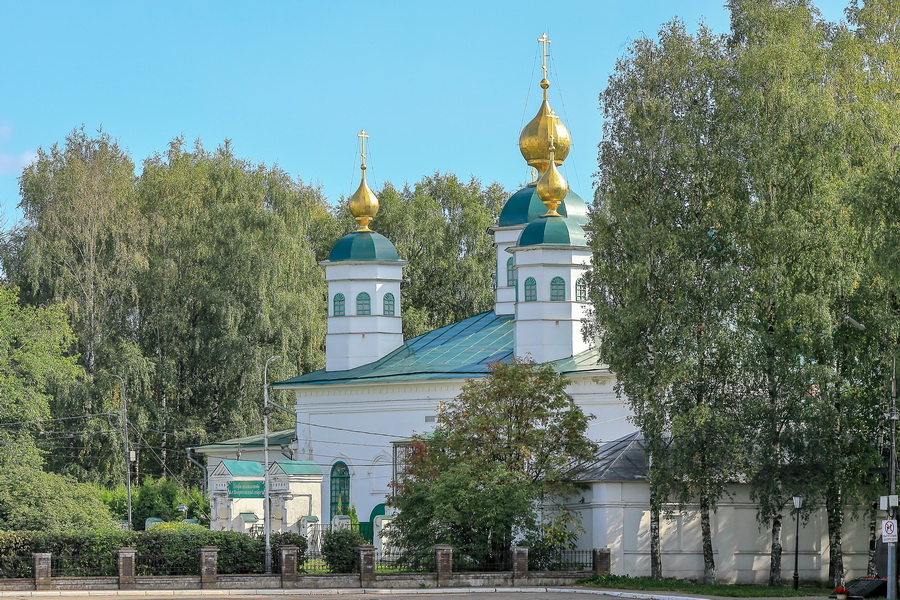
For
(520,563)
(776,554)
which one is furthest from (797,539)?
(520,563)

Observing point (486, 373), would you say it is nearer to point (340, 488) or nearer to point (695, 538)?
point (340, 488)

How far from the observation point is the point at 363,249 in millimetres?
49781

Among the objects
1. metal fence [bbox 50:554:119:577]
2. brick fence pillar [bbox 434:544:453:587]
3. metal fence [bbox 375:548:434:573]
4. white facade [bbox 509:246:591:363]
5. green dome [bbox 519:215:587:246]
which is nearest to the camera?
metal fence [bbox 50:554:119:577]

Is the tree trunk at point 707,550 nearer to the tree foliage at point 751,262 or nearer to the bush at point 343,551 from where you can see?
the tree foliage at point 751,262

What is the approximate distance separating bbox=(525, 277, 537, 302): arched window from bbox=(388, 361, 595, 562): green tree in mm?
7426

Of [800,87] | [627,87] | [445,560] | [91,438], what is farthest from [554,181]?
[91,438]

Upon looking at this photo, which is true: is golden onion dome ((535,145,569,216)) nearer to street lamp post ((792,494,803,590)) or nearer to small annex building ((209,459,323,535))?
small annex building ((209,459,323,535))

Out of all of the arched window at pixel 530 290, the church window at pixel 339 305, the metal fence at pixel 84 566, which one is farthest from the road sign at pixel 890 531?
the church window at pixel 339 305

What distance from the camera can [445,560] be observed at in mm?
33562

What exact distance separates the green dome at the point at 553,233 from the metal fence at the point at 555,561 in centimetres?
1208

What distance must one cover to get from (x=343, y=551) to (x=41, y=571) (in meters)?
7.15

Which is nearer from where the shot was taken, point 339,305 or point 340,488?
point 340,488

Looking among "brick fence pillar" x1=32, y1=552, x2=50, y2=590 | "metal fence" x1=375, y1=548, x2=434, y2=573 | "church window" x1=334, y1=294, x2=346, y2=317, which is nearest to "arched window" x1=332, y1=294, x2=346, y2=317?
"church window" x1=334, y1=294, x2=346, y2=317

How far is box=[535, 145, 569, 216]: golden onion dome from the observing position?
149 ft
